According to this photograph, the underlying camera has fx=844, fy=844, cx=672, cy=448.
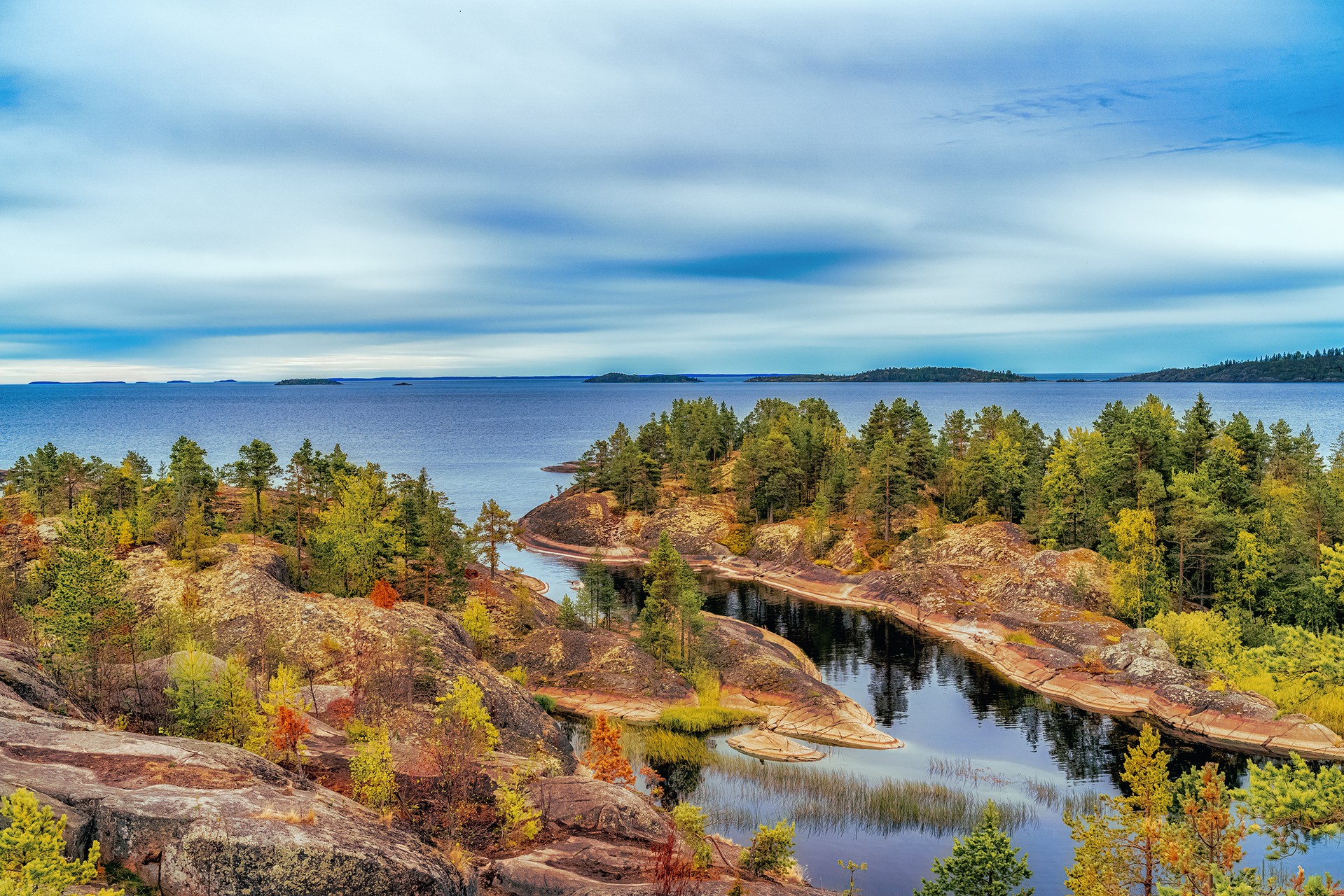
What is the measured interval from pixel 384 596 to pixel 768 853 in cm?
3355

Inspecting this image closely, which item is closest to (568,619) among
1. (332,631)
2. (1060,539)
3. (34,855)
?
(332,631)

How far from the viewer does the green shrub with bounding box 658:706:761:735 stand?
56.3 metres

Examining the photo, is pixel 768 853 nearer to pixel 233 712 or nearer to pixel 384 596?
pixel 233 712

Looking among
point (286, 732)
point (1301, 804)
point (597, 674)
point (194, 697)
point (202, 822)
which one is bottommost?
point (597, 674)

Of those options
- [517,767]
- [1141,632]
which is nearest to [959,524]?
[1141,632]

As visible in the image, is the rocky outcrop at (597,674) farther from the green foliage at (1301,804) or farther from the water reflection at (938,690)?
the green foliage at (1301,804)

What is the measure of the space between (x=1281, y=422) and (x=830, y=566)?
223ft

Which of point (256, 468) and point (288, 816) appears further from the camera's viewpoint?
point (256, 468)

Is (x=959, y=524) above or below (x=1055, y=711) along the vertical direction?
above

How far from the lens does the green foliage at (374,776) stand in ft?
82.5

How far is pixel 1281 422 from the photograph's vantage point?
116188 millimetres

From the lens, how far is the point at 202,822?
1831cm

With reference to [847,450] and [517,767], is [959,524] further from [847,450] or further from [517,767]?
[517,767]

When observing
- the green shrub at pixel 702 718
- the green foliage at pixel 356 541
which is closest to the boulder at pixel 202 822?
the green shrub at pixel 702 718
